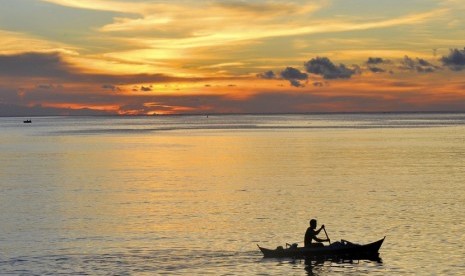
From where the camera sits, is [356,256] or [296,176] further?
[296,176]

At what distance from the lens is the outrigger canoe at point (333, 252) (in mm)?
41938

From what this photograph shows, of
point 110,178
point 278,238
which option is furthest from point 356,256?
point 110,178

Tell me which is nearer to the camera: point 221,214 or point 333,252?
point 333,252

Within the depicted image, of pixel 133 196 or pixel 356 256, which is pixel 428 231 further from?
pixel 133 196

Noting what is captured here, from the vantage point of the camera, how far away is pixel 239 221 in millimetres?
54500

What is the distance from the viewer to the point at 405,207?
60438 millimetres

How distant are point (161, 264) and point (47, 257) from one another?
291 inches

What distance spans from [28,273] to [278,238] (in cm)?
1682

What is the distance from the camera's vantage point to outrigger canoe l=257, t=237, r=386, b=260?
41.9 meters

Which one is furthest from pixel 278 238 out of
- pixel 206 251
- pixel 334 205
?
pixel 334 205

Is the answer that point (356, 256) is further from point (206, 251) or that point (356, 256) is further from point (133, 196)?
point (133, 196)

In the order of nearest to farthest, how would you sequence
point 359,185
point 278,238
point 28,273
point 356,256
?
point 28,273 < point 356,256 < point 278,238 < point 359,185

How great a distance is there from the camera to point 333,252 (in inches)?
1665

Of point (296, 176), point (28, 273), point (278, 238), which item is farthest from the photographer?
point (296, 176)
